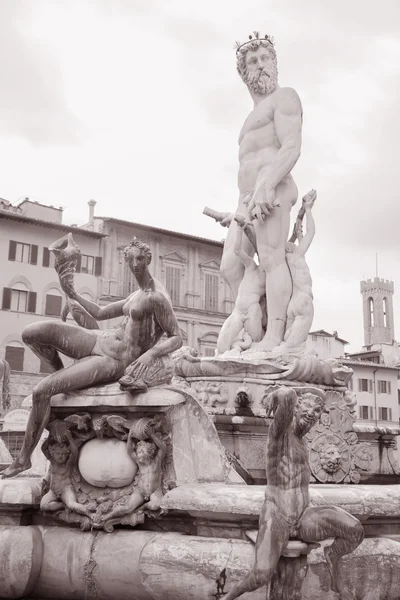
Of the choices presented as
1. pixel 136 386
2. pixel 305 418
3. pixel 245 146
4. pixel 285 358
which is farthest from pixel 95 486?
pixel 245 146

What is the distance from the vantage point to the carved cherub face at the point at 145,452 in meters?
3.73

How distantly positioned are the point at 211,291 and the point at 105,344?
3901 cm

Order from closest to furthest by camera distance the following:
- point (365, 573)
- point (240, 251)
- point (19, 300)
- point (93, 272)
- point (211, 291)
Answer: point (365, 573) < point (240, 251) < point (19, 300) < point (93, 272) < point (211, 291)

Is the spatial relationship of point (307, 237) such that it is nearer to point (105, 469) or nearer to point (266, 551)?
point (105, 469)

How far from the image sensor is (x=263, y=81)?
839cm

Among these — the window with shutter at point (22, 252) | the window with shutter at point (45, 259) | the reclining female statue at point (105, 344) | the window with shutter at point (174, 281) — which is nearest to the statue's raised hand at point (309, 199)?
the reclining female statue at point (105, 344)

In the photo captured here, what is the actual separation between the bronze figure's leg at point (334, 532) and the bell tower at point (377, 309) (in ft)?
386

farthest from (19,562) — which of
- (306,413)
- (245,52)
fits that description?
(245,52)

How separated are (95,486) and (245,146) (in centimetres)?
558

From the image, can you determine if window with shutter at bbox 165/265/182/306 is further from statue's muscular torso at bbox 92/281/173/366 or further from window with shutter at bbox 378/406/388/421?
statue's muscular torso at bbox 92/281/173/366

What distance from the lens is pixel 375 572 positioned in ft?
11.3

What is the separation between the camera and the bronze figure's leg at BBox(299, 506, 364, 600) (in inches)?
120

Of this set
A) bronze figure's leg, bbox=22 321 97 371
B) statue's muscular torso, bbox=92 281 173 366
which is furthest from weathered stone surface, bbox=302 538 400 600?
bronze figure's leg, bbox=22 321 97 371

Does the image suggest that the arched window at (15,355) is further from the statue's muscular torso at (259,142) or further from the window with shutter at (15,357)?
the statue's muscular torso at (259,142)
